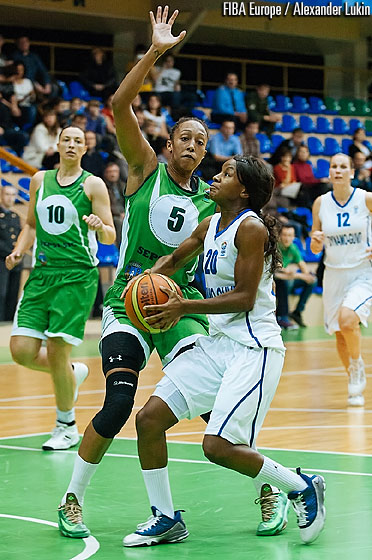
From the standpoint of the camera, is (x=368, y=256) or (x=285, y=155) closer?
(x=368, y=256)

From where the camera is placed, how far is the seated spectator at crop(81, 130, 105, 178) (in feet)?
50.3

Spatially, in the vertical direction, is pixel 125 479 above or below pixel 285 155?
below

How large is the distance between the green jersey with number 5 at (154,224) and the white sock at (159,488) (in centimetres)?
103

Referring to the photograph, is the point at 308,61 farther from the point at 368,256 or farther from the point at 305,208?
the point at 368,256

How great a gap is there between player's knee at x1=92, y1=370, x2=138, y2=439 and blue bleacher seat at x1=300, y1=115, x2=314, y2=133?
17.9 m

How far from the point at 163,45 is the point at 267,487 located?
7.20ft

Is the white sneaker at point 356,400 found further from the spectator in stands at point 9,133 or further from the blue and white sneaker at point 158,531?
the spectator in stands at point 9,133

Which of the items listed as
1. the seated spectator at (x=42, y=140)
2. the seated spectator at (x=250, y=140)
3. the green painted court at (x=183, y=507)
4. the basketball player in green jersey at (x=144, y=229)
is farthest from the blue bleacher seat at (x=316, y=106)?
the basketball player in green jersey at (x=144, y=229)

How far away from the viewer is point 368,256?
9.45 m

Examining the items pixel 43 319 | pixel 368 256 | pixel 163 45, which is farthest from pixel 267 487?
pixel 368 256

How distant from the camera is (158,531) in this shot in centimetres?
470

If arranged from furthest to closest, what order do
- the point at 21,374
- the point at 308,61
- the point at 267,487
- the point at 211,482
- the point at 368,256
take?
the point at 308,61
the point at 21,374
the point at 368,256
the point at 211,482
the point at 267,487

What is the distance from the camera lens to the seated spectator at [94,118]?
54.1 ft

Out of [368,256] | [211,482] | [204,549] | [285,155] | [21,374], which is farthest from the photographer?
[285,155]
